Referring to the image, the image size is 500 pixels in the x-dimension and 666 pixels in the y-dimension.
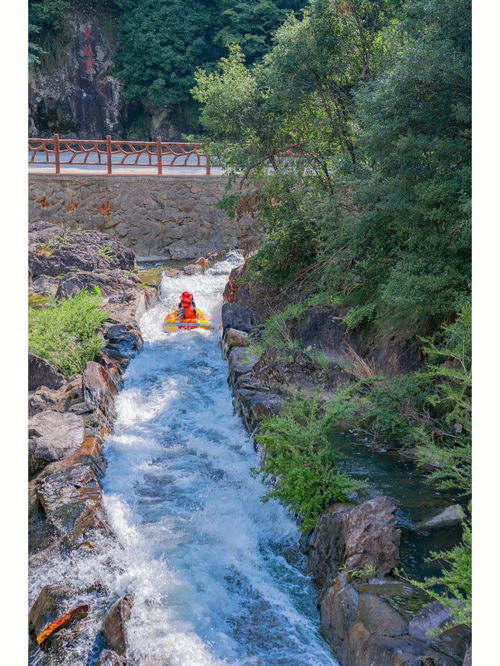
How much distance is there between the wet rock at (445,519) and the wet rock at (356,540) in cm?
37

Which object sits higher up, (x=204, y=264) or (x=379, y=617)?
(x=204, y=264)

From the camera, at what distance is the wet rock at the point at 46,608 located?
5602 millimetres

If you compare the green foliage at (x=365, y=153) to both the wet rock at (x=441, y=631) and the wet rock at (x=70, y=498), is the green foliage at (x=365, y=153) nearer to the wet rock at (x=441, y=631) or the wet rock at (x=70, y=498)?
the wet rock at (x=441, y=631)

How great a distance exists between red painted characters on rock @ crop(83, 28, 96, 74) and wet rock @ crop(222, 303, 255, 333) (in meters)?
21.2

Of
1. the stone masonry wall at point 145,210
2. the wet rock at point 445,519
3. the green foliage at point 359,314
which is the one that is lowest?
the wet rock at point 445,519

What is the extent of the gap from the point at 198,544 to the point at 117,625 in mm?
1460

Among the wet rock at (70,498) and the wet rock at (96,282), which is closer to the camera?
the wet rock at (70,498)

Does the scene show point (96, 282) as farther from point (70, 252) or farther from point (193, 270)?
point (193, 270)

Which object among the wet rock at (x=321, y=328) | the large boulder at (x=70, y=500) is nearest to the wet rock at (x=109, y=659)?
the large boulder at (x=70, y=500)

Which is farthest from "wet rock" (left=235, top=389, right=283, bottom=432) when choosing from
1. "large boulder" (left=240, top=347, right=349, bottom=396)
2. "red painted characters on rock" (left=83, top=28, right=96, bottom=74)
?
"red painted characters on rock" (left=83, top=28, right=96, bottom=74)

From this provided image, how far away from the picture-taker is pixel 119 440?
9.05 meters

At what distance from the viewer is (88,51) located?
30016mm

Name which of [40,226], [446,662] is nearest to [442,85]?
[446,662]

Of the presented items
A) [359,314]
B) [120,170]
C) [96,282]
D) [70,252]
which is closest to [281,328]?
[359,314]
